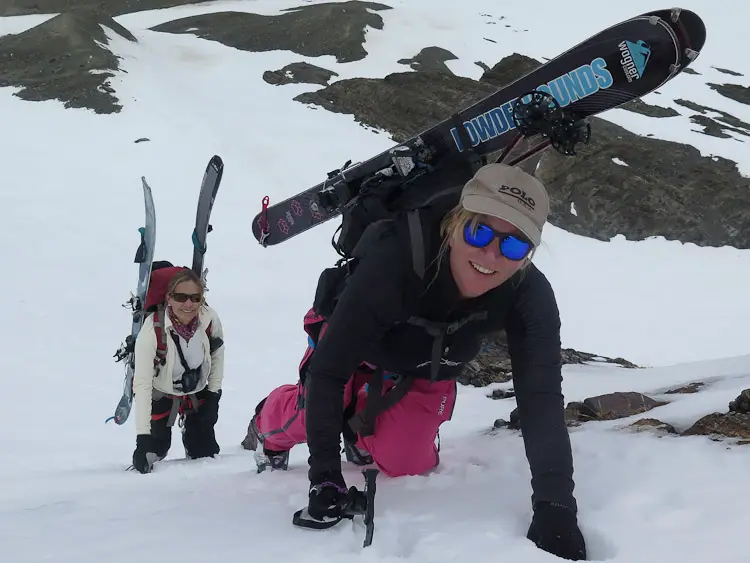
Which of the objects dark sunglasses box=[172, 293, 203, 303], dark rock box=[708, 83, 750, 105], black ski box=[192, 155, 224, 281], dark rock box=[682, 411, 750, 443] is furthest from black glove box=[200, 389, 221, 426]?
dark rock box=[708, 83, 750, 105]

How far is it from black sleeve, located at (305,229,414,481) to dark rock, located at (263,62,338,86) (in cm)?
2593

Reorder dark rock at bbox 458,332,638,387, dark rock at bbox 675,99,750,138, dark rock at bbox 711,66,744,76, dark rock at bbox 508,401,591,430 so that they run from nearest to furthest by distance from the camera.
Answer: dark rock at bbox 508,401,591,430 → dark rock at bbox 458,332,638,387 → dark rock at bbox 675,99,750,138 → dark rock at bbox 711,66,744,76

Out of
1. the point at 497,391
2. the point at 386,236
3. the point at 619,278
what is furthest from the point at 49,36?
the point at 386,236

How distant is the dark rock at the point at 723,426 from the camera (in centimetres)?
288

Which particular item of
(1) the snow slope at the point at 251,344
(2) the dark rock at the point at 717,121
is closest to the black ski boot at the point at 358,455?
(1) the snow slope at the point at 251,344

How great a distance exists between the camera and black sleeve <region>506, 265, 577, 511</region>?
2396 mm

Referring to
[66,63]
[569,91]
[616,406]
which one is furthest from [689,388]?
[66,63]

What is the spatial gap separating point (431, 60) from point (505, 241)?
33.8 meters

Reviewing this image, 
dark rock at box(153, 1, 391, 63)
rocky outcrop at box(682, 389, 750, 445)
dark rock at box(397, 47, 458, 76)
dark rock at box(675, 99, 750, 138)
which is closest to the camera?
rocky outcrop at box(682, 389, 750, 445)

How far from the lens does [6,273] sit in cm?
1062

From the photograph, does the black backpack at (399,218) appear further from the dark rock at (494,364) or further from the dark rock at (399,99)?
the dark rock at (399,99)

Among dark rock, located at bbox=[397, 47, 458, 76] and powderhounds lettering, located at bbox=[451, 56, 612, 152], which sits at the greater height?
dark rock, located at bbox=[397, 47, 458, 76]

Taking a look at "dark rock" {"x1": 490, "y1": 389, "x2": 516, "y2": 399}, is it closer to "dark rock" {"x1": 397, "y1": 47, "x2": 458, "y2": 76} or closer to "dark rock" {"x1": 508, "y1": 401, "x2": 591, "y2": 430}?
"dark rock" {"x1": 508, "y1": 401, "x2": 591, "y2": 430}

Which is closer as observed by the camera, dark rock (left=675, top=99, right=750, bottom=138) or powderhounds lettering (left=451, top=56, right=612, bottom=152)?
powderhounds lettering (left=451, top=56, right=612, bottom=152)
